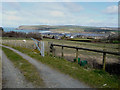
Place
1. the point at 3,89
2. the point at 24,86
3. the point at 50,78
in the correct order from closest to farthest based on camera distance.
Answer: the point at 3,89 → the point at 24,86 → the point at 50,78

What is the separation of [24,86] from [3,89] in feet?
2.35

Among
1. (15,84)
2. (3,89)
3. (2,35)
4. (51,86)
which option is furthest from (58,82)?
(2,35)

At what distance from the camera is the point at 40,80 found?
5402mm

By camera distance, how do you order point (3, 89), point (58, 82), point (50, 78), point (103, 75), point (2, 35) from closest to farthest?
point (3, 89), point (58, 82), point (50, 78), point (103, 75), point (2, 35)

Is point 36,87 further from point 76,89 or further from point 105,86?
point 105,86

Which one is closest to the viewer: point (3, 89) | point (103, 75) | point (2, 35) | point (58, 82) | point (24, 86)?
point (3, 89)

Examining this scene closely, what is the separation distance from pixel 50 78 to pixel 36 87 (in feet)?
3.69

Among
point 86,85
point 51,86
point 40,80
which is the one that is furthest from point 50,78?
point 86,85

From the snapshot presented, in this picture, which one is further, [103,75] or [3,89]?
[103,75]

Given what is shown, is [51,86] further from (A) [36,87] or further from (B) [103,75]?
(B) [103,75]

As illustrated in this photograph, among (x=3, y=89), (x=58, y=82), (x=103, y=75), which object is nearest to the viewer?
(x=3, y=89)

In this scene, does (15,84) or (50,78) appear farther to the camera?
(50,78)

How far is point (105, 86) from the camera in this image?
486cm

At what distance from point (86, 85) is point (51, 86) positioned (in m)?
1.34
